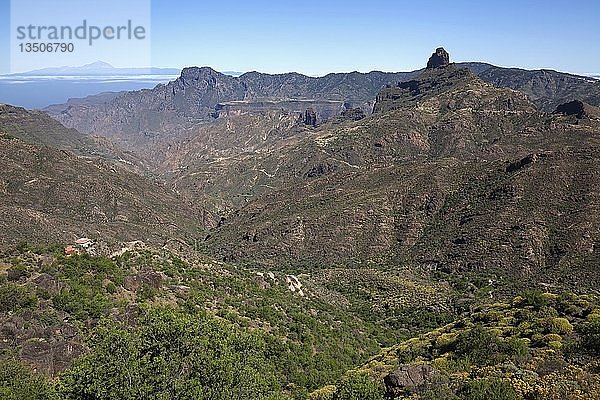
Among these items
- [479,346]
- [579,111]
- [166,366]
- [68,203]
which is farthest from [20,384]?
[579,111]

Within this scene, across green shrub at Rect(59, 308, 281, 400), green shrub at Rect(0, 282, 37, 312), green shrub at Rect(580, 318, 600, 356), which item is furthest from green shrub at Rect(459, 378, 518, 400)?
green shrub at Rect(0, 282, 37, 312)

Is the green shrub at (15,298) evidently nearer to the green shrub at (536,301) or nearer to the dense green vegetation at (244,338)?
the dense green vegetation at (244,338)

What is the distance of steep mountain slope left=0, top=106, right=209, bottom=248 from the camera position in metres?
89.8

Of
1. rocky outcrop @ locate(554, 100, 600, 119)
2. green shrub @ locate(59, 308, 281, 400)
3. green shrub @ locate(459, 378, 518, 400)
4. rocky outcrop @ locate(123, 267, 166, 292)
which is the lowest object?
rocky outcrop @ locate(123, 267, 166, 292)

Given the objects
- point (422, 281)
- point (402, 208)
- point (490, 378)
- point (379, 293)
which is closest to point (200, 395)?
point (490, 378)

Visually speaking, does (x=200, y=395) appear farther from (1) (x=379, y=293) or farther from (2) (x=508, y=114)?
(2) (x=508, y=114)

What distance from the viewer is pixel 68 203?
115188 mm

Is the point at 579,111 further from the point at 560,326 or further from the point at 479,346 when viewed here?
the point at 479,346

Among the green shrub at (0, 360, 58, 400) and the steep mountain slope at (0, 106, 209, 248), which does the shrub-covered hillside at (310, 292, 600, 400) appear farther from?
the steep mountain slope at (0, 106, 209, 248)

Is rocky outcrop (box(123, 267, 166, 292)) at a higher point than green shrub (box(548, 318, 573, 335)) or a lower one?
lower

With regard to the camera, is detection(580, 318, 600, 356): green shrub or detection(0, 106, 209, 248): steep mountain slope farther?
detection(0, 106, 209, 248): steep mountain slope

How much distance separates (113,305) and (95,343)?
17.2 metres

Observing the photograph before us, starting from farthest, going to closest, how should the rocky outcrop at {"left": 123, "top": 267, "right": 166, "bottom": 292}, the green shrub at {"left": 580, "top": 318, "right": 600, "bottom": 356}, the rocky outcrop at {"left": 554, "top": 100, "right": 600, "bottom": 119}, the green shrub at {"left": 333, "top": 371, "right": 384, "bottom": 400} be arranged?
1. the rocky outcrop at {"left": 554, "top": 100, "right": 600, "bottom": 119}
2. the rocky outcrop at {"left": 123, "top": 267, "right": 166, "bottom": 292}
3. the green shrub at {"left": 580, "top": 318, "right": 600, "bottom": 356}
4. the green shrub at {"left": 333, "top": 371, "right": 384, "bottom": 400}

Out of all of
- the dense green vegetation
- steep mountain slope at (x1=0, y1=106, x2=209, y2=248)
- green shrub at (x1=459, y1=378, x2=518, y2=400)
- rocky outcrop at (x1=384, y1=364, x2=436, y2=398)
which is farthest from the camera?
steep mountain slope at (x1=0, y1=106, x2=209, y2=248)
